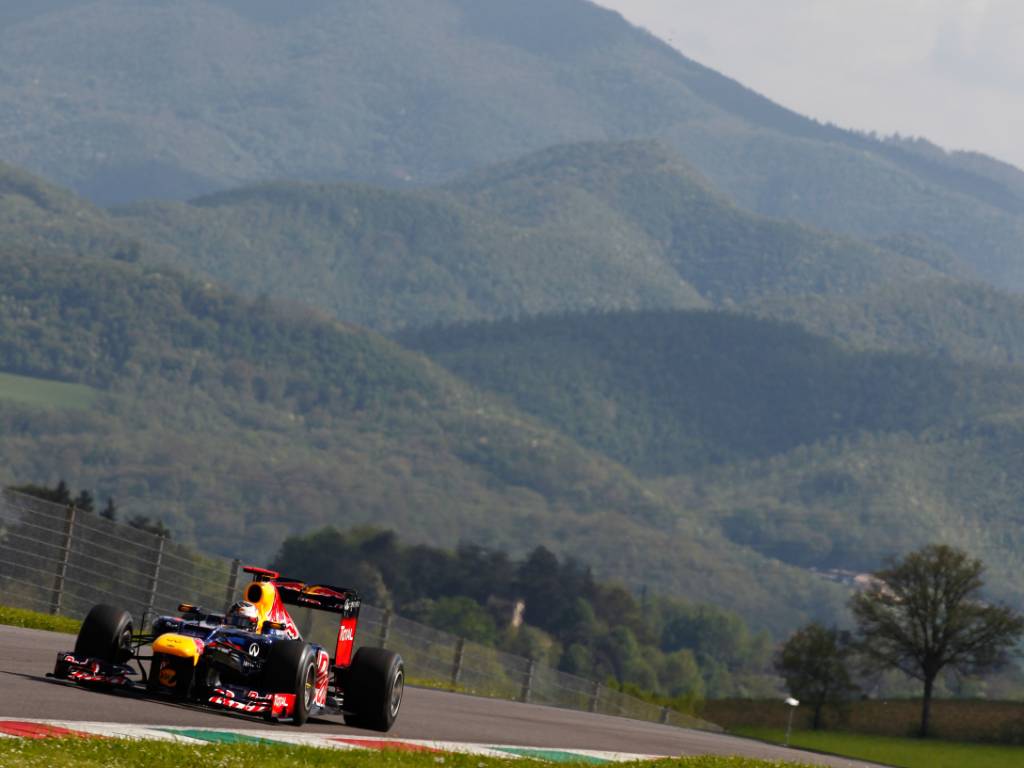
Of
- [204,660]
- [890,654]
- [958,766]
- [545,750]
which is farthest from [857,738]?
[204,660]

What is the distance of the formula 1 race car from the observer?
58.2 feet

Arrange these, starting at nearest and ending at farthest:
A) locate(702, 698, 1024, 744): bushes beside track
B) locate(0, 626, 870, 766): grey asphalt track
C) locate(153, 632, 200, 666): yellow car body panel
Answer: locate(153, 632, 200, 666): yellow car body panel < locate(0, 626, 870, 766): grey asphalt track < locate(702, 698, 1024, 744): bushes beside track

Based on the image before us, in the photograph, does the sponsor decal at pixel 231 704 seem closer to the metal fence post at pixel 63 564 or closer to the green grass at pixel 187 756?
the green grass at pixel 187 756

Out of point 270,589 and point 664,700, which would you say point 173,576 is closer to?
point 270,589

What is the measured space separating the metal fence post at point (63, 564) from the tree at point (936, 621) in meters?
74.7

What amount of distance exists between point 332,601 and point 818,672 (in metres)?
92.3

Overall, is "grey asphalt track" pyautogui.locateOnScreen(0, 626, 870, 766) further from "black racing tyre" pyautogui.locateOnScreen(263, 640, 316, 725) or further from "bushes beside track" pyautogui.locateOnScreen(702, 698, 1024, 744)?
"bushes beside track" pyautogui.locateOnScreen(702, 698, 1024, 744)

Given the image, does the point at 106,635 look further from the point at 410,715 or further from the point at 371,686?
the point at 410,715

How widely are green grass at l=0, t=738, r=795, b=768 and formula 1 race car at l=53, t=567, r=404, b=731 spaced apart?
3.94 feet

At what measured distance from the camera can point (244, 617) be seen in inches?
732

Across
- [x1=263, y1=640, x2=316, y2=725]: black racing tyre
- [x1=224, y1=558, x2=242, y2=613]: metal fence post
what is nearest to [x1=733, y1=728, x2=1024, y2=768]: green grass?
[x1=224, y1=558, x2=242, y2=613]: metal fence post

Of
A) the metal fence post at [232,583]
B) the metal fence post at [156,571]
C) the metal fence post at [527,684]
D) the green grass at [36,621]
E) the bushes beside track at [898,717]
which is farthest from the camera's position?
the bushes beside track at [898,717]

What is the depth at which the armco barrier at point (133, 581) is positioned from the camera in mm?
30781

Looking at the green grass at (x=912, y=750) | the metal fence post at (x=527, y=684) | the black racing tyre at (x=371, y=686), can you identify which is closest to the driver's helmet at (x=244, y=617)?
the black racing tyre at (x=371, y=686)
